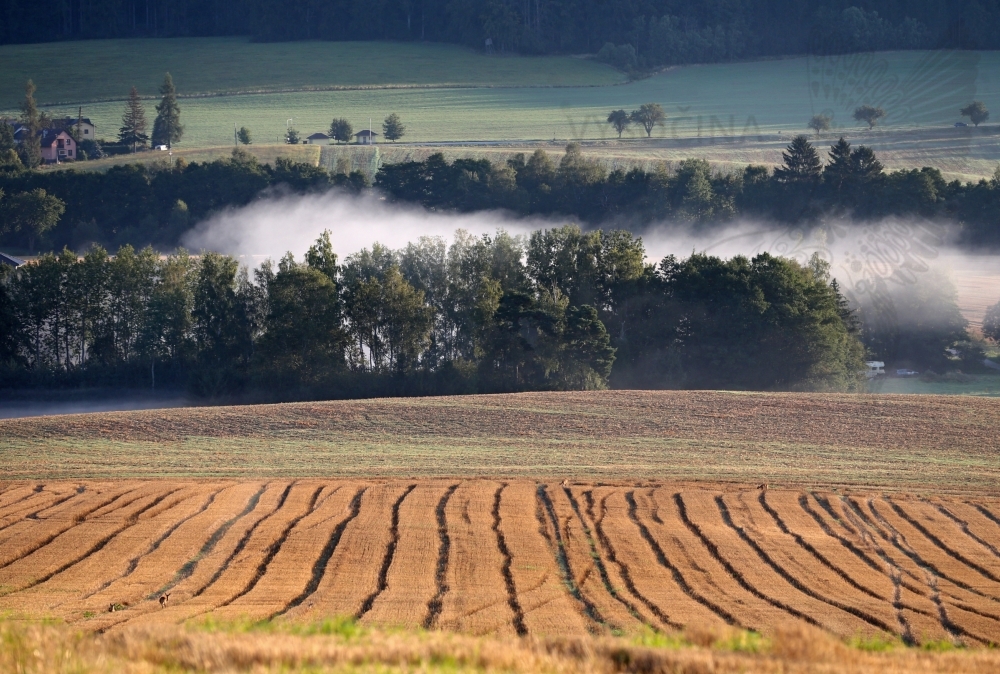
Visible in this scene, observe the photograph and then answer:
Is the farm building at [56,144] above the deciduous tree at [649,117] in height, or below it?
below

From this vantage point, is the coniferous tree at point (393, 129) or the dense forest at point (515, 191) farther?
the coniferous tree at point (393, 129)

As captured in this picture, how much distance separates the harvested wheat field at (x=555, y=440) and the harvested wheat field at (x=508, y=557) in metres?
2.20

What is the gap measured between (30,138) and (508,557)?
4112 inches

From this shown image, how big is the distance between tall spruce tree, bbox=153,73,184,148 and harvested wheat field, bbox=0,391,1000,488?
7944 cm

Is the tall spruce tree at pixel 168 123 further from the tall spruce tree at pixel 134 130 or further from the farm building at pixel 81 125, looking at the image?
the farm building at pixel 81 125

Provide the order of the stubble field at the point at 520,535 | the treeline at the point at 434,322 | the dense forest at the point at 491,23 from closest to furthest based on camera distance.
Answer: the stubble field at the point at 520,535 < the treeline at the point at 434,322 < the dense forest at the point at 491,23

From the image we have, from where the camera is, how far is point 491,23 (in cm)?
15175

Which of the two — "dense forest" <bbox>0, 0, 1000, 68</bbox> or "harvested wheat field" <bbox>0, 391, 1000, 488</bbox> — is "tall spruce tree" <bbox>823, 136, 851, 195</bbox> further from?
"dense forest" <bbox>0, 0, 1000, 68</bbox>

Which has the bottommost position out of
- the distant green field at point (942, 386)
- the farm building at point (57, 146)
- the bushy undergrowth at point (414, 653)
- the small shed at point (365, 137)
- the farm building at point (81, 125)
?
the distant green field at point (942, 386)

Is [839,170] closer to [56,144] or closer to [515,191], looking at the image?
[515,191]

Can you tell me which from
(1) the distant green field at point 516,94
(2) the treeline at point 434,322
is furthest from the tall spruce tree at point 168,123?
(2) the treeline at point 434,322

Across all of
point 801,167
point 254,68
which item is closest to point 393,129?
point 254,68

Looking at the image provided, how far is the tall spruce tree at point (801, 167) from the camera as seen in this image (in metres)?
80.1

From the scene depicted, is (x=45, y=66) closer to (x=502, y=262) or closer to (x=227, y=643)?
(x=502, y=262)
